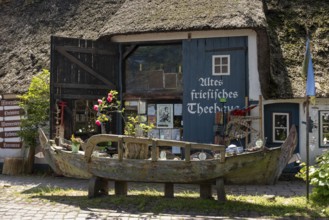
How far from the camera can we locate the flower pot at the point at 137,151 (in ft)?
28.1

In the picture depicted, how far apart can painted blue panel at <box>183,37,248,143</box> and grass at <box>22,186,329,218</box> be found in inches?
144

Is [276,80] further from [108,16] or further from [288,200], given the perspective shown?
[108,16]

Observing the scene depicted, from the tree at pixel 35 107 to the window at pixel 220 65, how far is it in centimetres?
476

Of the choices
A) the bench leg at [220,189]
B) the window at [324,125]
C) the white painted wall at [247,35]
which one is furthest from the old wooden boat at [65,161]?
the window at [324,125]

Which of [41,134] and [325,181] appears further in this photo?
[41,134]

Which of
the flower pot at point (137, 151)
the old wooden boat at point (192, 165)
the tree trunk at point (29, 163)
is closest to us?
the old wooden boat at point (192, 165)

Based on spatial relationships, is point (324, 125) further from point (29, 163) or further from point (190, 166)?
point (29, 163)

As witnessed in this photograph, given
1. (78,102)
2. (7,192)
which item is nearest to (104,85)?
(78,102)

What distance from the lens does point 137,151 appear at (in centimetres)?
857

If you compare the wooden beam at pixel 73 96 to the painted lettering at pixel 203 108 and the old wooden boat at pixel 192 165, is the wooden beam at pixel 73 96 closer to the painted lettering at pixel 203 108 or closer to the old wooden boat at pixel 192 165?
the painted lettering at pixel 203 108

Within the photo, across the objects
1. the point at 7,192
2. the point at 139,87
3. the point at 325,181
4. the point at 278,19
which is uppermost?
the point at 278,19

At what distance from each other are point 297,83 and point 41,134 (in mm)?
6782

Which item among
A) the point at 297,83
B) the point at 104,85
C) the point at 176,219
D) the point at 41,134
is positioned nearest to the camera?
the point at 176,219

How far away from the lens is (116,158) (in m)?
8.66
